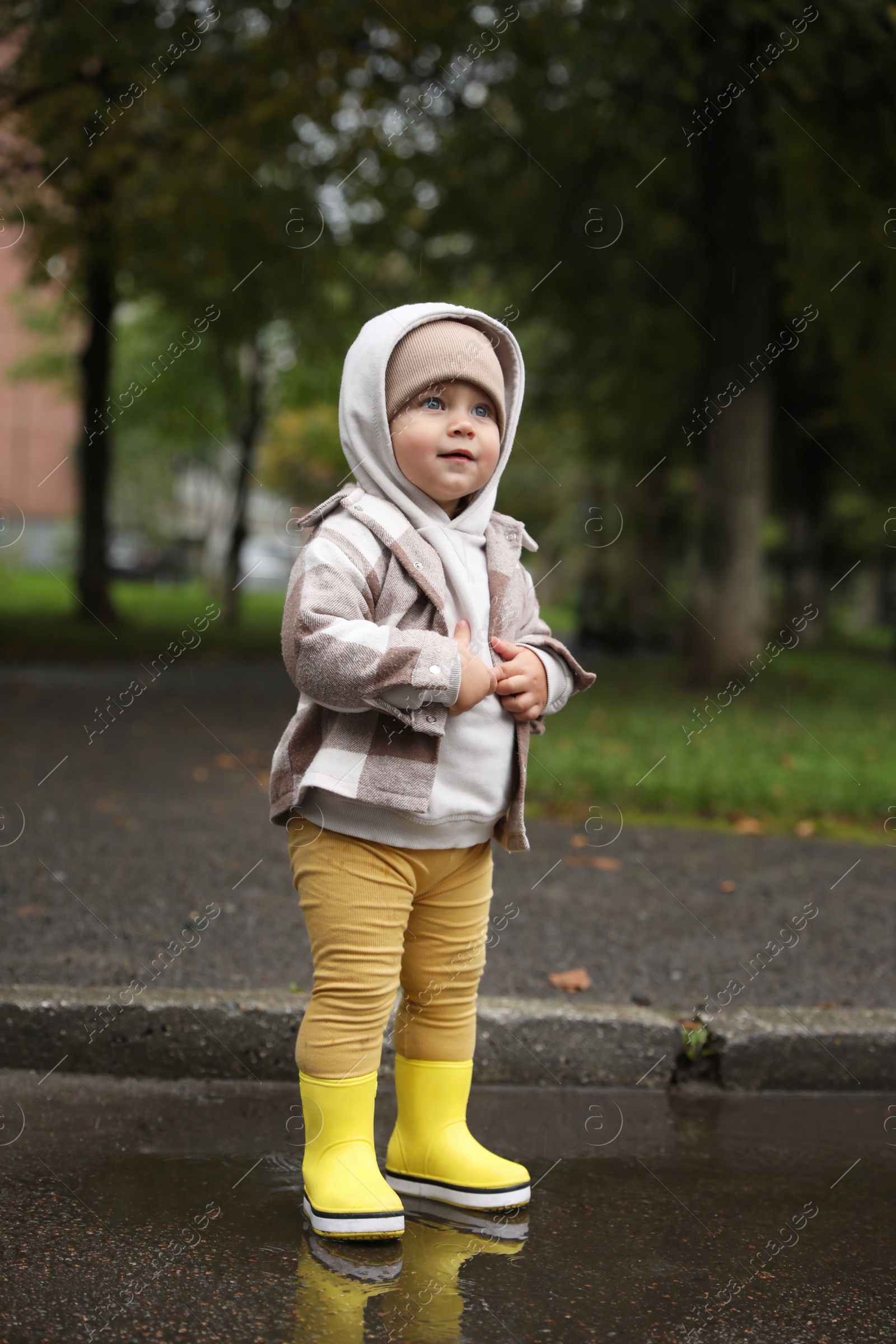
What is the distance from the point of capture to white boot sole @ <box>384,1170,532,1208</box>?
2871 mm

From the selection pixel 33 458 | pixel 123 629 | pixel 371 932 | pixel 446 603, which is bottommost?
pixel 123 629

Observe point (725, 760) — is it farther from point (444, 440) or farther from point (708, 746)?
point (444, 440)

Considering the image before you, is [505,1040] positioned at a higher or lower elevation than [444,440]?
lower

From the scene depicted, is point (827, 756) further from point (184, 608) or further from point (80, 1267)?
point (184, 608)

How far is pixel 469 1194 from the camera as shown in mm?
2877

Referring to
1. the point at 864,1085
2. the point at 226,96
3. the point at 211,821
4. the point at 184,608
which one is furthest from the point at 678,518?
the point at 864,1085

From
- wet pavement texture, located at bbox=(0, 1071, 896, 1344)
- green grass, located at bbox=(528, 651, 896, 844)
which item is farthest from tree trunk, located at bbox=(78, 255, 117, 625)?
wet pavement texture, located at bbox=(0, 1071, 896, 1344)

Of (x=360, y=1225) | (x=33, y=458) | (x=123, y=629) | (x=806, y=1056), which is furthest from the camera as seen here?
(x=33, y=458)

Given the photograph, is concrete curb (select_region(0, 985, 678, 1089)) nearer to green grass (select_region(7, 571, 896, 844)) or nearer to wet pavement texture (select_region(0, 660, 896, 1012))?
wet pavement texture (select_region(0, 660, 896, 1012))

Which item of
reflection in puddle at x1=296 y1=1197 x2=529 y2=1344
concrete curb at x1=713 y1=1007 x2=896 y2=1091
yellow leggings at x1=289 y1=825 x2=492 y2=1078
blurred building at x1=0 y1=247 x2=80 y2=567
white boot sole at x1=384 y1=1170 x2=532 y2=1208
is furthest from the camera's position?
blurred building at x1=0 y1=247 x2=80 y2=567

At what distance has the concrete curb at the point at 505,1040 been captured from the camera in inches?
144

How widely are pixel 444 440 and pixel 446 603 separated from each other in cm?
33

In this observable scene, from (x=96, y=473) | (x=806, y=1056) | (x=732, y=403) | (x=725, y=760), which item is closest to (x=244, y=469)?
(x=96, y=473)

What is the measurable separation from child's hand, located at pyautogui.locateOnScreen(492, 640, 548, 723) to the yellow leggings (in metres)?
0.32
